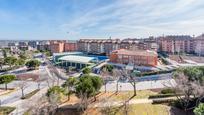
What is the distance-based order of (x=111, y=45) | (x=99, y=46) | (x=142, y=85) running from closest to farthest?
(x=142, y=85) → (x=111, y=45) → (x=99, y=46)

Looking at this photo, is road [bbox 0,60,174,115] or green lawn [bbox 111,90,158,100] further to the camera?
green lawn [bbox 111,90,158,100]

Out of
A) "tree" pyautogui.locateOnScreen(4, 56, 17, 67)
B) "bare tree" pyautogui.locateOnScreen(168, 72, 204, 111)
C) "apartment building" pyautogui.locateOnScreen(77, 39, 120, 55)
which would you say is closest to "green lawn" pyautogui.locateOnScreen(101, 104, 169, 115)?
"bare tree" pyautogui.locateOnScreen(168, 72, 204, 111)

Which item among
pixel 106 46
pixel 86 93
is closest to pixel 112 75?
pixel 86 93

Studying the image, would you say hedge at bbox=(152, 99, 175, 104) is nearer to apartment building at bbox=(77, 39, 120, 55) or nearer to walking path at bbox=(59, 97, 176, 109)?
walking path at bbox=(59, 97, 176, 109)

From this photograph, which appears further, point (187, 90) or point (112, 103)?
point (112, 103)

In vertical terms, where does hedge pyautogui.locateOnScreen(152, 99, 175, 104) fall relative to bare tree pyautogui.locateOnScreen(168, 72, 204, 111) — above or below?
below

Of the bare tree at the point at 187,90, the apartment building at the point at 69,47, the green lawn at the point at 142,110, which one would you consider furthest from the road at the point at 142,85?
the apartment building at the point at 69,47

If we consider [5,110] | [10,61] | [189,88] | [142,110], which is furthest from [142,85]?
[10,61]

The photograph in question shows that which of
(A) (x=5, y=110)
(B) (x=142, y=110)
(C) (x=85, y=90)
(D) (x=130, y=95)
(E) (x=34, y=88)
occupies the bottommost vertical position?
(A) (x=5, y=110)

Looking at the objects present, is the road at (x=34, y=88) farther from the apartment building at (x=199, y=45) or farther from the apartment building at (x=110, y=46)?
the apartment building at (x=199, y=45)

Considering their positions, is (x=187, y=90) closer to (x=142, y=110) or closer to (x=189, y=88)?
(x=189, y=88)
